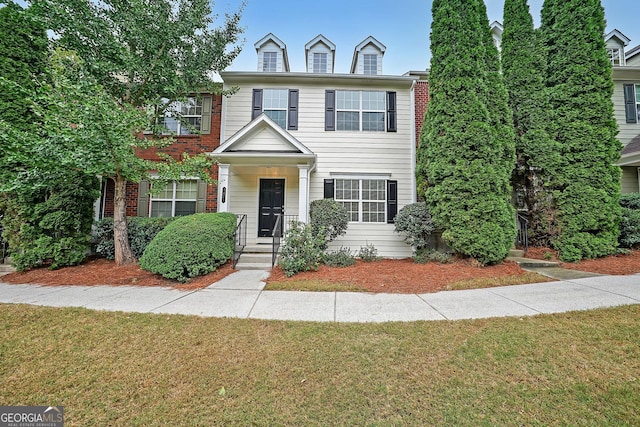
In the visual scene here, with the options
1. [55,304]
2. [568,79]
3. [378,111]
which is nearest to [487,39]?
[568,79]

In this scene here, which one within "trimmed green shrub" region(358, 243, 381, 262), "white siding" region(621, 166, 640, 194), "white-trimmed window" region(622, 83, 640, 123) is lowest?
"trimmed green shrub" region(358, 243, 381, 262)

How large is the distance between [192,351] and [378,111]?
9.09m

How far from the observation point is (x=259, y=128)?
7816 mm

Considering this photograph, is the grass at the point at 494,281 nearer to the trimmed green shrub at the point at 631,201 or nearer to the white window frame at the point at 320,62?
the trimmed green shrub at the point at 631,201

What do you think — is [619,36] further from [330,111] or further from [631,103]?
[330,111]

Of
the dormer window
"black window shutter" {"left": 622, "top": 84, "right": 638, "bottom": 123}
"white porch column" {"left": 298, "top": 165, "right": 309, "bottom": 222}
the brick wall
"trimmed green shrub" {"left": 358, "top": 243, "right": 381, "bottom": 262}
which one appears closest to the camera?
"white porch column" {"left": 298, "top": 165, "right": 309, "bottom": 222}

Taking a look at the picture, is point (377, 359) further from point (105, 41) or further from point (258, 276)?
point (105, 41)

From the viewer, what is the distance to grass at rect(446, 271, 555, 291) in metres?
5.16

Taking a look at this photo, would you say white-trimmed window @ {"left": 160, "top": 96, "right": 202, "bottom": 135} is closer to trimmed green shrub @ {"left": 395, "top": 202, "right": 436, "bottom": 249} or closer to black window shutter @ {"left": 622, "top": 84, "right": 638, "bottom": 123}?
trimmed green shrub @ {"left": 395, "top": 202, "right": 436, "bottom": 249}

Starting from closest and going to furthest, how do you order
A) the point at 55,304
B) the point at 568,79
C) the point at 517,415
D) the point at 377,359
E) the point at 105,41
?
the point at 517,415
the point at 377,359
the point at 55,304
the point at 105,41
the point at 568,79

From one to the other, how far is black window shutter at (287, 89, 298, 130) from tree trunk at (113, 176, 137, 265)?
213 inches

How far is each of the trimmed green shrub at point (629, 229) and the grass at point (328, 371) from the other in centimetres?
597

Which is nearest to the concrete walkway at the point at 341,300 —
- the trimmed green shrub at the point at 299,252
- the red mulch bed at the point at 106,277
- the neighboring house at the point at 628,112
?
the red mulch bed at the point at 106,277

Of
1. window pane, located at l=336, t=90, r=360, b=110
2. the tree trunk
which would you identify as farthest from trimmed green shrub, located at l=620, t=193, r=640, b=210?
the tree trunk
